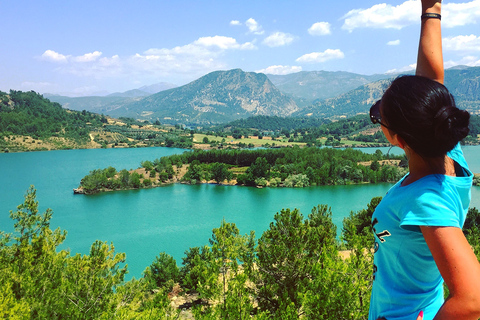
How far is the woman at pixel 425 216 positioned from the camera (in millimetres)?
850

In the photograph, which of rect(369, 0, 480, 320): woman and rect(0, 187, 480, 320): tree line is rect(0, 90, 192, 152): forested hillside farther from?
rect(369, 0, 480, 320): woman

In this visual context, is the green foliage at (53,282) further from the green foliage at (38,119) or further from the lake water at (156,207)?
the green foliage at (38,119)

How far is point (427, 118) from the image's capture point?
976 mm

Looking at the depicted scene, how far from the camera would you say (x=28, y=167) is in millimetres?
54312

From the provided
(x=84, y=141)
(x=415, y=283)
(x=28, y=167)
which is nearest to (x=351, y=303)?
(x=415, y=283)

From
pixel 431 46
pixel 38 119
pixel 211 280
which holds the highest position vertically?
pixel 38 119

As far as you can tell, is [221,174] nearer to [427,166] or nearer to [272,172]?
[272,172]

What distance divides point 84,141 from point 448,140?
92.3 metres

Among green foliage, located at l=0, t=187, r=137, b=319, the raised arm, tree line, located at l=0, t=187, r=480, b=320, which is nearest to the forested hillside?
green foliage, located at l=0, t=187, r=137, b=319

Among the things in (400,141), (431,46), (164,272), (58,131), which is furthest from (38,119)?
(400,141)

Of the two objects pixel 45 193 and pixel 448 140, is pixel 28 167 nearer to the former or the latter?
pixel 45 193

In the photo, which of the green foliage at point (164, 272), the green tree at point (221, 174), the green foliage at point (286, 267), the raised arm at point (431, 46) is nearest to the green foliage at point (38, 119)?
the green tree at point (221, 174)

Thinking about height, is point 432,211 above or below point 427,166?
below

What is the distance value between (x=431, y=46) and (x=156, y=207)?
35053 millimetres
